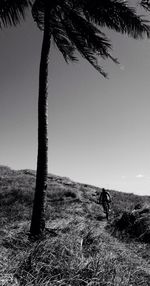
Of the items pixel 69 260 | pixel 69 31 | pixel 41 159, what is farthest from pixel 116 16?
pixel 69 260

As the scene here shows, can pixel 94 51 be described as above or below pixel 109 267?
above

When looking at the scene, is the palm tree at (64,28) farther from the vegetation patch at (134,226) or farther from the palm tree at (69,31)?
the vegetation patch at (134,226)

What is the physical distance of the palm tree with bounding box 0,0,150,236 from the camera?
8.95 meters

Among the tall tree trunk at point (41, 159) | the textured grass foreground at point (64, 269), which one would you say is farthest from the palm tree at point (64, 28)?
the textured grass foreground at point (64, 269)

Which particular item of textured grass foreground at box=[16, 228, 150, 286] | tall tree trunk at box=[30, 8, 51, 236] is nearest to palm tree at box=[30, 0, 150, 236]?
tall tree trunk at box=[30, 8, 51, 236]

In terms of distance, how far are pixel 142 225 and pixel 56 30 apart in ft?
28.8

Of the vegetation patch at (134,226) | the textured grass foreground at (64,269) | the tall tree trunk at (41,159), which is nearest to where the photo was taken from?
the textured grass foreground at (64,269)

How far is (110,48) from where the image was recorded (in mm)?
10391

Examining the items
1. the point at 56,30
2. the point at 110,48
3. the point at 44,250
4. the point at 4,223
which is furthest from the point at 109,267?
the point at 56,30

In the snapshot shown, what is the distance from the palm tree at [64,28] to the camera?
8.95 meters

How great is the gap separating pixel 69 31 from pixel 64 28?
0.26 meters

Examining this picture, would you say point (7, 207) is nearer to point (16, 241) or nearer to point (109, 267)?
point (16, 241)

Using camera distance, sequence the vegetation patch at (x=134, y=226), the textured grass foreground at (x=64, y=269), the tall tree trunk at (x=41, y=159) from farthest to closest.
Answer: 1. the vegetation patch at (x=134, y=226)
2. the tall tree trunk at (x=41, y=159)
3. the textured grass foreground at (x=64, y=269)

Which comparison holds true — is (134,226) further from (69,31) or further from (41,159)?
(69,31)
